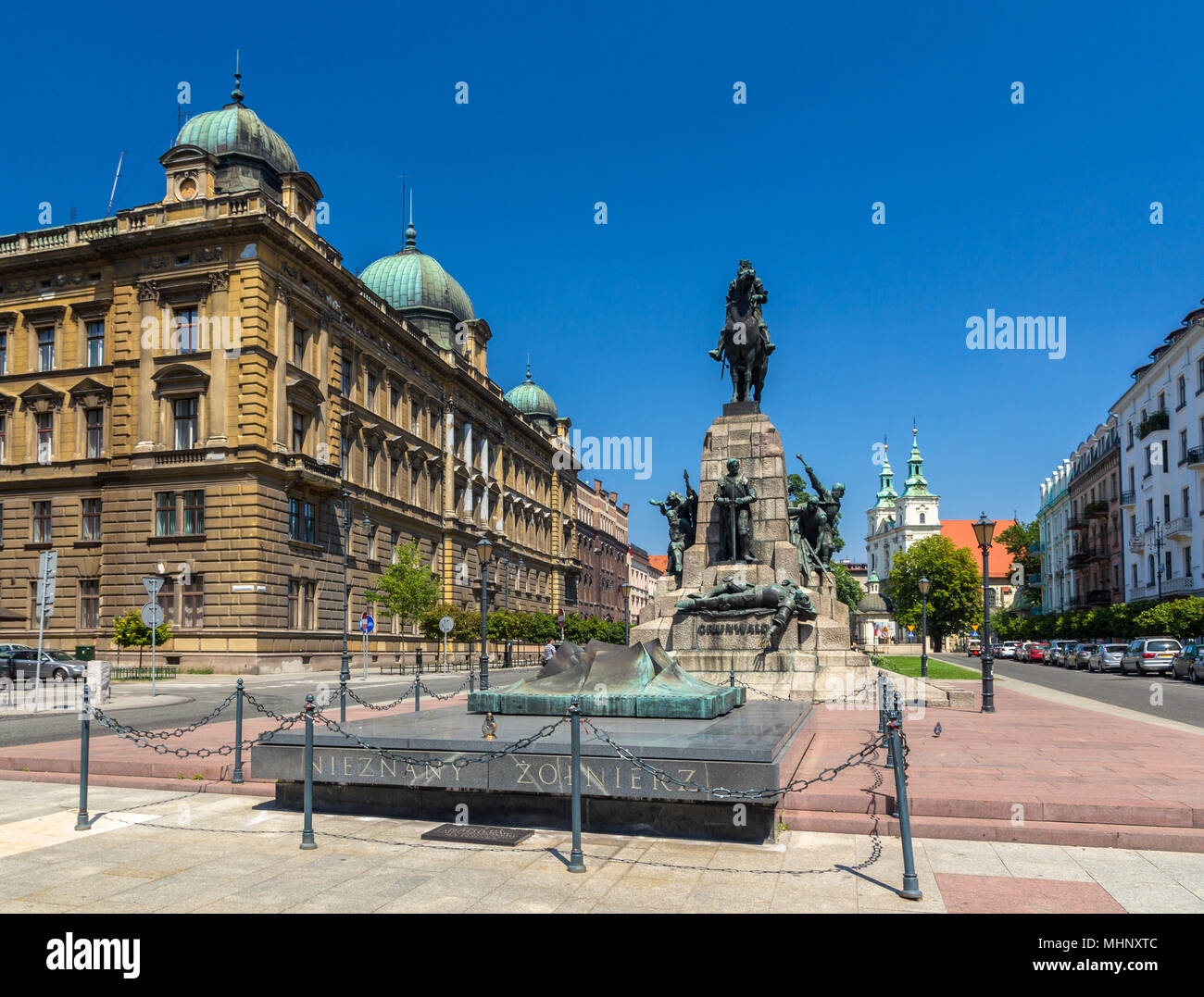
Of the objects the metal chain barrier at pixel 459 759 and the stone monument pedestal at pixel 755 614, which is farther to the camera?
the stone monument pedestal at pixel 755 614

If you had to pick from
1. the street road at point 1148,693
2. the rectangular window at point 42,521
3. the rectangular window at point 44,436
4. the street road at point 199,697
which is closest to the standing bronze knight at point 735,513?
the street road at point 199,697

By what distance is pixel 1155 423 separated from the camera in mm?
66000

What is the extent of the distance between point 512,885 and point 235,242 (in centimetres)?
3958

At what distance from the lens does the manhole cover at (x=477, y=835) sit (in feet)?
27.6

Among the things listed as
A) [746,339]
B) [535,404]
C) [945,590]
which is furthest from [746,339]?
[945,590]

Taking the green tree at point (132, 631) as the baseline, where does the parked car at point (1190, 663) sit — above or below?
below

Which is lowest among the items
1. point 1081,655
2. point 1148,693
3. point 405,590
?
point 1081,655

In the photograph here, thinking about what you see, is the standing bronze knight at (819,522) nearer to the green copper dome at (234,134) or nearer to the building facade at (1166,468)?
the green copper dome at (234,134)

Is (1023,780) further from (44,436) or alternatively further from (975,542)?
(975,542)

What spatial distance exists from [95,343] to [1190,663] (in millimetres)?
48386

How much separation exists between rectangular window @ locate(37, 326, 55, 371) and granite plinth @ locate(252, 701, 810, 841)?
42334 millimetres

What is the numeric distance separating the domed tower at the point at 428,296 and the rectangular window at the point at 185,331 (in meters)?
28.8

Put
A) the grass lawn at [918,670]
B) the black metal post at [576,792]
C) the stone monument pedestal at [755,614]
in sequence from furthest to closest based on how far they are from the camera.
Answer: the grass lawn at [918,670] → the stone monument pedestal at [755,614] → the black metal post at [576,792]

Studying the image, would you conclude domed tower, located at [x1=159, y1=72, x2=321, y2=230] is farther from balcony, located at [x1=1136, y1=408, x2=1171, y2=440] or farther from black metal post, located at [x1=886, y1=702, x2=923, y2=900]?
balcony, located at [x1=1136, y1=408, x2=1171, y2=440]
